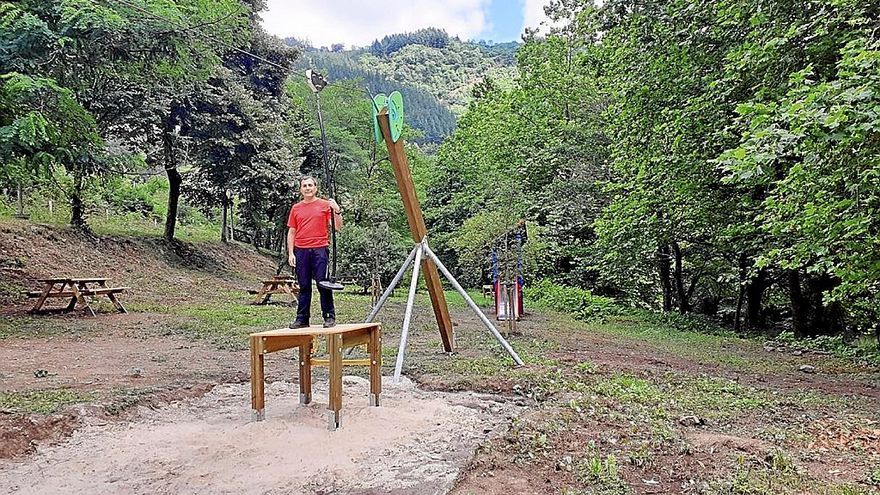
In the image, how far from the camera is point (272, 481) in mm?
3410

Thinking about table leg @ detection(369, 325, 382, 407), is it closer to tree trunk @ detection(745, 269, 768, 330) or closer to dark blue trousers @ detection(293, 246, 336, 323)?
dark blue trousers @ detection(293, 246, 336, 323)

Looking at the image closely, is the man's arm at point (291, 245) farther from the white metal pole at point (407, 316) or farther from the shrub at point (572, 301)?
the shrub at point (572, 301)

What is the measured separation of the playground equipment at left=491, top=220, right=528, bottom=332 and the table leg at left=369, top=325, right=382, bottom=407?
5.49 metres

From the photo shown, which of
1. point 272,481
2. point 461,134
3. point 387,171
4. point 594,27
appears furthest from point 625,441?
point 461,134

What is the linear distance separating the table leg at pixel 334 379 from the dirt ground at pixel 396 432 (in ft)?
0.41

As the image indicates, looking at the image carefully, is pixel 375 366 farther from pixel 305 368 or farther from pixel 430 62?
pixel 430 62

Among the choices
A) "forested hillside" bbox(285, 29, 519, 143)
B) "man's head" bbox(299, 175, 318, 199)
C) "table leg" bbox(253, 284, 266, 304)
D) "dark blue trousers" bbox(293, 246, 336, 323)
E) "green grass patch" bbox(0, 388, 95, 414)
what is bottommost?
"green grass patch" bbox(0, 388, 95, 414)

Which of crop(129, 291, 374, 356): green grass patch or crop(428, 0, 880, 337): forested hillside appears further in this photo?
crop(129, 291, 374, 356): green grass patch

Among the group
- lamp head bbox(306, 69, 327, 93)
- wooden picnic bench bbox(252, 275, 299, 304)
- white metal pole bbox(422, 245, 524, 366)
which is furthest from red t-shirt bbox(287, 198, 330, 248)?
wooden picnic bench bbox(252, 275, 299, 304)

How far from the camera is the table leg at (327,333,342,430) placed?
170 inches

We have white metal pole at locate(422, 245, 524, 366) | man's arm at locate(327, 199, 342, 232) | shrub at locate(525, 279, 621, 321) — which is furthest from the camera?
shrub at locate(525, 279, 621, 321)

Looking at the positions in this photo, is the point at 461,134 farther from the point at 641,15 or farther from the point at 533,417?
the point at 533,417

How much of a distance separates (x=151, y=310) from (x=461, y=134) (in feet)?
69.1

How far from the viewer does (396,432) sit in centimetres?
432
